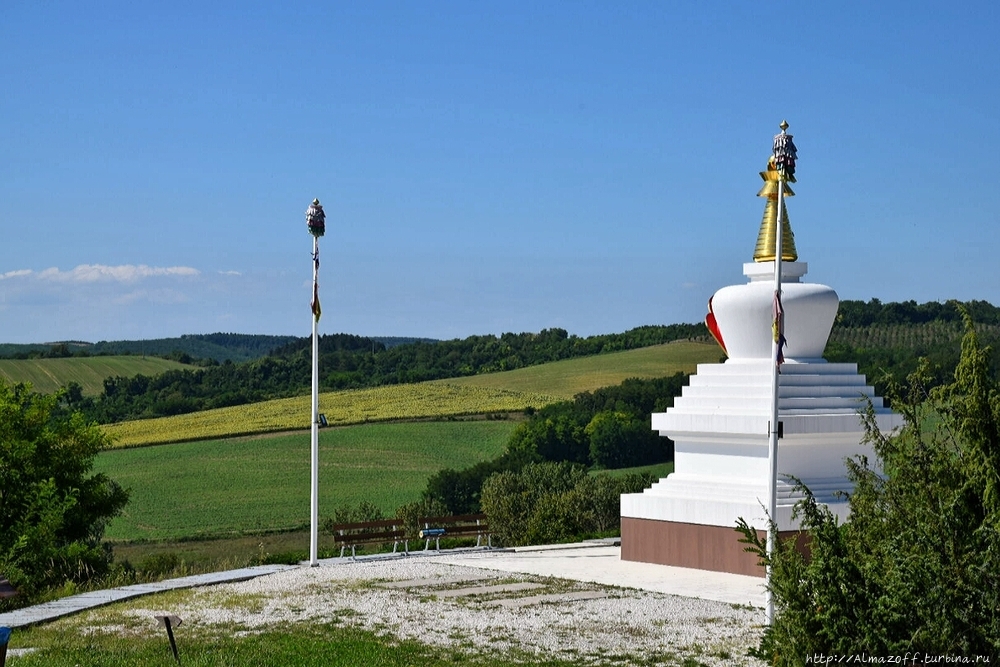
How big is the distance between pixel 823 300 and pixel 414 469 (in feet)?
118

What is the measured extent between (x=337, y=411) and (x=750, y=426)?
48.6 metres

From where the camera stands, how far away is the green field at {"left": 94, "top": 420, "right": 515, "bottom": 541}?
50.0 meters

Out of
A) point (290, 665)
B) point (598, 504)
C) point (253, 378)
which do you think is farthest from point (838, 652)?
point (253, 378)

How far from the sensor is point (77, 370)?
3327 inches

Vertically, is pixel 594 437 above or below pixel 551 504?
above

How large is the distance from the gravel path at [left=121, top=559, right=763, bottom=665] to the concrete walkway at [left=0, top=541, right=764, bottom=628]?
57cm

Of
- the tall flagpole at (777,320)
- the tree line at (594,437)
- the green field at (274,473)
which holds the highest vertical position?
the tall flagpole at (777,320)

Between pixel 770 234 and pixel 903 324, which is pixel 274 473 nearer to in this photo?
pixel 770 234

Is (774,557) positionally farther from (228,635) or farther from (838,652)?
(228,635)

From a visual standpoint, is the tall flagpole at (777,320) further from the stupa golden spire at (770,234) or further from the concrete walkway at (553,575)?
the stupa golden spire at (770,234)

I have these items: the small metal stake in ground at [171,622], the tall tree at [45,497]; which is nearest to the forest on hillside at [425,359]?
the tall tree at [45,497]

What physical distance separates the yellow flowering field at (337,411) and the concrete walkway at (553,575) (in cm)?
4048

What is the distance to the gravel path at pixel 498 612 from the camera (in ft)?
52.0

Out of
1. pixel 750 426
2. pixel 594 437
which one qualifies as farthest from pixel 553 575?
pixel 594 437
